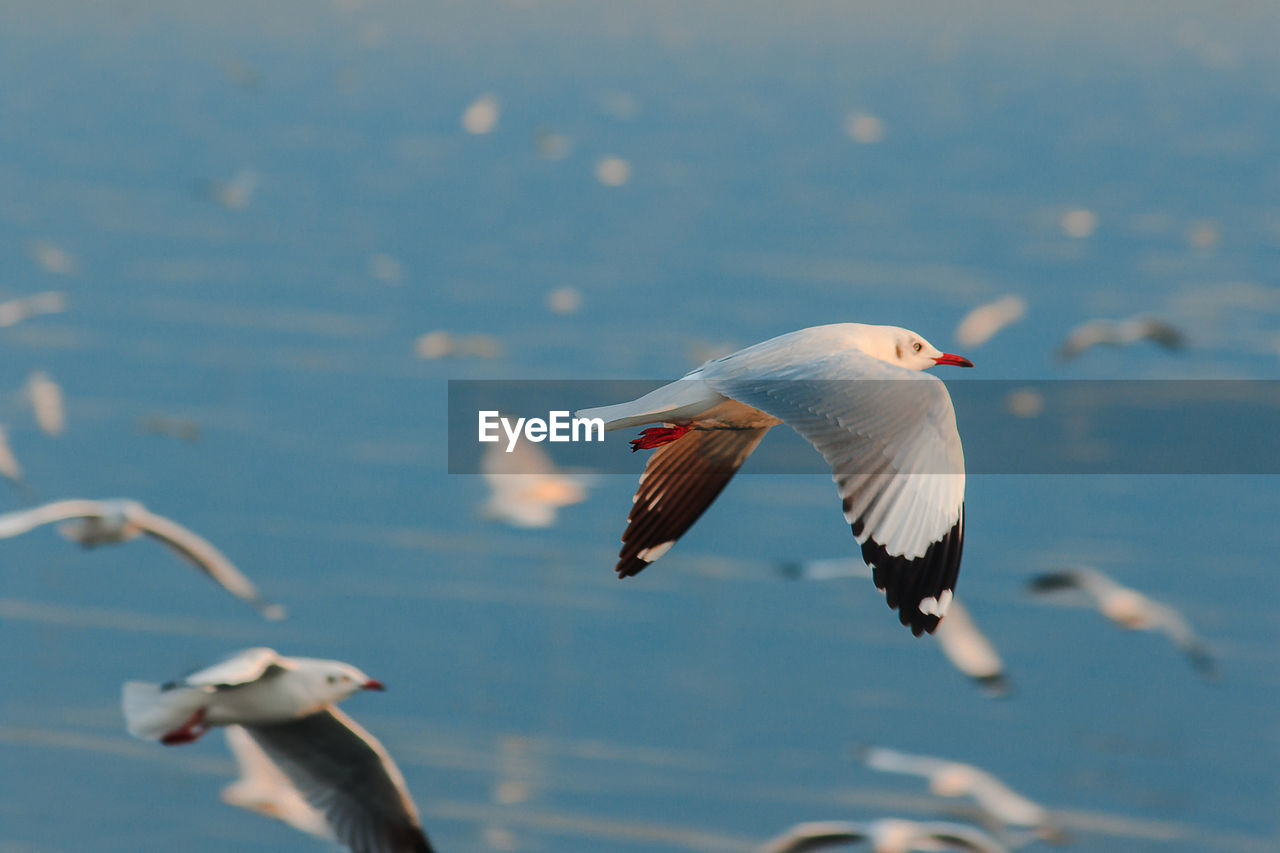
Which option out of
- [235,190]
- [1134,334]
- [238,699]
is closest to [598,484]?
[235,190]

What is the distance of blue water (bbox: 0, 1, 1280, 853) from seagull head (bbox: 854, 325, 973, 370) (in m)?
7.58

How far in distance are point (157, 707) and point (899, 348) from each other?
1.86m

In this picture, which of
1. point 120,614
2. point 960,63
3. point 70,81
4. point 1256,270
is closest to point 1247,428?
point 1256,270

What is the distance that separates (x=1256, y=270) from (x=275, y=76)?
12.3m

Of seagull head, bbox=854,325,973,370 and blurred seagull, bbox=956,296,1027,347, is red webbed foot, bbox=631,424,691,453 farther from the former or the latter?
blurred seagull, bbox=956,296,1027,347

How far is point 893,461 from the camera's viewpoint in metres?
1.94

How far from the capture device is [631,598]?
11.5 metres

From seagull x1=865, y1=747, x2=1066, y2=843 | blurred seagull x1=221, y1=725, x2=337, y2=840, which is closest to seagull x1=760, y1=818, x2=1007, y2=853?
seagull x1=865, y1=747, x2=1066, y2=843

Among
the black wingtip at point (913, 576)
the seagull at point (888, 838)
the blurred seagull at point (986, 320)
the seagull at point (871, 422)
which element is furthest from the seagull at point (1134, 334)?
the black wingtip at point (913, 576)

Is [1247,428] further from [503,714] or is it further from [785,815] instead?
[503,714]

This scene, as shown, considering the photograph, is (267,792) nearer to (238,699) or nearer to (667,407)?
(238,699)

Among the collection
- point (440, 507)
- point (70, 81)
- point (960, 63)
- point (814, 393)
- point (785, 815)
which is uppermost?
point (960, 63)

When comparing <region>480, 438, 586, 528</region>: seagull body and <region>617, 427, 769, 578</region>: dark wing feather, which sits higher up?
<region>480, 438, 586, 528</region>: seagull body

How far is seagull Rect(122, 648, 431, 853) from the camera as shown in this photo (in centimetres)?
330
